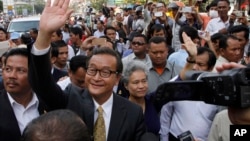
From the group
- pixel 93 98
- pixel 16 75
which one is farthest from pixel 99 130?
pixel 16 75

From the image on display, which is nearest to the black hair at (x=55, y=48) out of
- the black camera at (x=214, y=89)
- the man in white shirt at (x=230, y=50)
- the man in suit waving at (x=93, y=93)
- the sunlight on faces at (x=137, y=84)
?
the sunlight on faces at (x=137, y=84)

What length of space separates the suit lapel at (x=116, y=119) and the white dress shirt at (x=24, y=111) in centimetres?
50

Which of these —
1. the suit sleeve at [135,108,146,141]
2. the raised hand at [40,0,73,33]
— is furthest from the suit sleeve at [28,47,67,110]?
the suit sleeve at [135,108,146,141]

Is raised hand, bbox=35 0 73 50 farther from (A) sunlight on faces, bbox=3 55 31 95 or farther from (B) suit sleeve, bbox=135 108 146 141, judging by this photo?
(B) suit sleeve, bbox=135 108 146 141

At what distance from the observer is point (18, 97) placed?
8.21 feet

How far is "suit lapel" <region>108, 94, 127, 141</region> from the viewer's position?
2320mm

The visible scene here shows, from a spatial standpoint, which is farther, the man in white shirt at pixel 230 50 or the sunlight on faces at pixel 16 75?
the man in white shirt at pixel 230 50

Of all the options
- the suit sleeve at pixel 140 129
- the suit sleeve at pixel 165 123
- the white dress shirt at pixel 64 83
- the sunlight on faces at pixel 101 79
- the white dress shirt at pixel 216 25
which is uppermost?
the sunlight on faces at pixel 101 79

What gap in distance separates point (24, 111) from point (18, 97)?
11 cm

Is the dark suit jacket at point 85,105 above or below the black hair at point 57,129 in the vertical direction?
below

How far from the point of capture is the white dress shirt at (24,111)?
7.83 ft

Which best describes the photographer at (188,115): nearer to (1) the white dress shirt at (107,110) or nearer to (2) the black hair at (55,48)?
→ (1) the white dress shirt at (107,110)

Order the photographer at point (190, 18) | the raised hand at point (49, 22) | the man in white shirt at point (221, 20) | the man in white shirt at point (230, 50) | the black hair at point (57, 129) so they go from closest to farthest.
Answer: the black hair at point (57, 129)
the raised hand at point (49, 22)
the man in white shirt at point (230, 50)
the man in white shirt at point (221, 20)
the photographer at point (190, 18)

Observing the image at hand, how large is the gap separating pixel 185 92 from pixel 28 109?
59.0 inches
